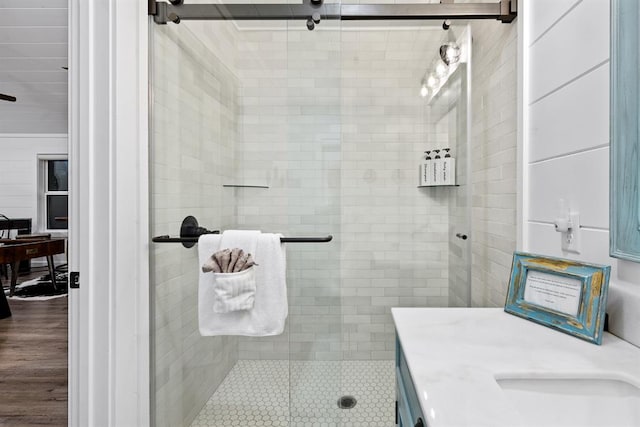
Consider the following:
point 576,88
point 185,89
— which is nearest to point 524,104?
point 576,88

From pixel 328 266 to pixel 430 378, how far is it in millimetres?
834

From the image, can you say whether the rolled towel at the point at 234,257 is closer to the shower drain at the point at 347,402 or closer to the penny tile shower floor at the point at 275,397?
the penny tile shower floor at the point at 275,397

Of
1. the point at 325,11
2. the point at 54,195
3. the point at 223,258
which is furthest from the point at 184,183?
the point at 54,195

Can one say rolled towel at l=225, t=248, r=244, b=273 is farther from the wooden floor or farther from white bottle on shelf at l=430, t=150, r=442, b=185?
the wooden floor

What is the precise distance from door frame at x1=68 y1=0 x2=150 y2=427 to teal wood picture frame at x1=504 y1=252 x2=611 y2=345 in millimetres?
1341

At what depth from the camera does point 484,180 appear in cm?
170

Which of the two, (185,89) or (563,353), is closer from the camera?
(563,353)

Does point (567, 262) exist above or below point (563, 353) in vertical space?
above

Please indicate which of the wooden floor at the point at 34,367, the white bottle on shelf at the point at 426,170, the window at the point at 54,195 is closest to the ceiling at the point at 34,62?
the window at the point at 54,195

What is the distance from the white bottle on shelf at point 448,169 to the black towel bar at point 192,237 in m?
0.91

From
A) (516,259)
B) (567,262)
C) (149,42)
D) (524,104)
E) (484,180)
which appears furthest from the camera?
(484,180)

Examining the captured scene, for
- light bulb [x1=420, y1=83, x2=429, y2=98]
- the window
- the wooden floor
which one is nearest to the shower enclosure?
light bulb [x1=420, y1=83, x2=429, y2=98]

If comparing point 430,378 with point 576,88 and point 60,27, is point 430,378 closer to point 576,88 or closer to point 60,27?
point 576,88

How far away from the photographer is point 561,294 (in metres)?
0.90
